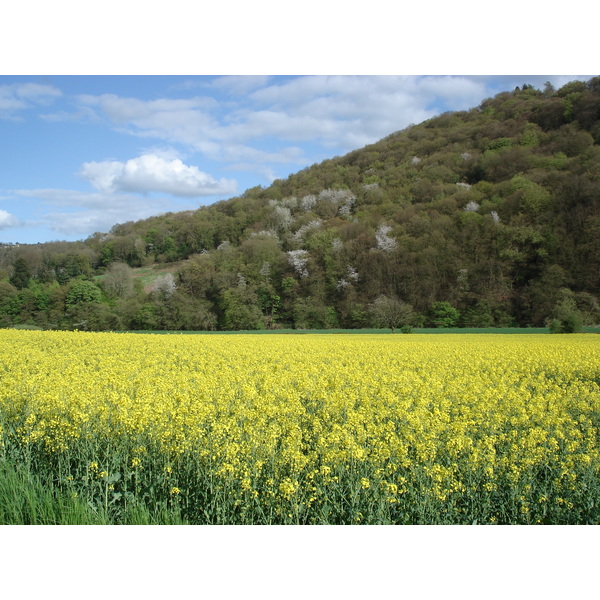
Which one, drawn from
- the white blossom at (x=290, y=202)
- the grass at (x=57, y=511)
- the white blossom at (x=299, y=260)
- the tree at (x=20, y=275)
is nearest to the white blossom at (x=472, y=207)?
the white blossom at (x=299, y=260)

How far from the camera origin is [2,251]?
4169cm

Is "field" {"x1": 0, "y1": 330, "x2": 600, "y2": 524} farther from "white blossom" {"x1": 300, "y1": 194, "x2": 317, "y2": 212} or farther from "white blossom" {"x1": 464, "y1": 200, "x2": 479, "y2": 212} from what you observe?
"white blossom" {"x1": 300, "y1": 194, "x2": 317, "y2": 212}

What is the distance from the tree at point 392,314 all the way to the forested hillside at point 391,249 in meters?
0.26

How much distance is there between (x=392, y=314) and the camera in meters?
45.9

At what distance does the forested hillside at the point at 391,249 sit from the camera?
46656 millimetres

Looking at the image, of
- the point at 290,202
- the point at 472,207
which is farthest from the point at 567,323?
the point at 290,202

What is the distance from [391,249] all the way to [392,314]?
10.7m

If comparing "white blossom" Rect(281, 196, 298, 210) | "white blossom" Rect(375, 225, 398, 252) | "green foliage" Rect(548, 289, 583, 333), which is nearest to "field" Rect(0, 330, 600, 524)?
"green foliage" Rect(548, 289, 583, 333)

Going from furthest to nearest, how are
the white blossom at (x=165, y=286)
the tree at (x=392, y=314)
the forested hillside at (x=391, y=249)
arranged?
the white blossom at (x=165, y=286), the forested hillside at (x=391, y=249), the tree at (x=392, y=314)

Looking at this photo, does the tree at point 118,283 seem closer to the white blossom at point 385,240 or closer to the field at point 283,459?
the white blossom at point 385,240

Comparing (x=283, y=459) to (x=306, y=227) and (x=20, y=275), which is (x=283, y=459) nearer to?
(x=20, y=275)

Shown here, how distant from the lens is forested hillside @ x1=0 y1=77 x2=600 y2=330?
4666 centimetres

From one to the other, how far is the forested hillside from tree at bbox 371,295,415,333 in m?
0.26

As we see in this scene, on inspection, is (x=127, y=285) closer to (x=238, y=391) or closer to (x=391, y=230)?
(x=391, y=230)
